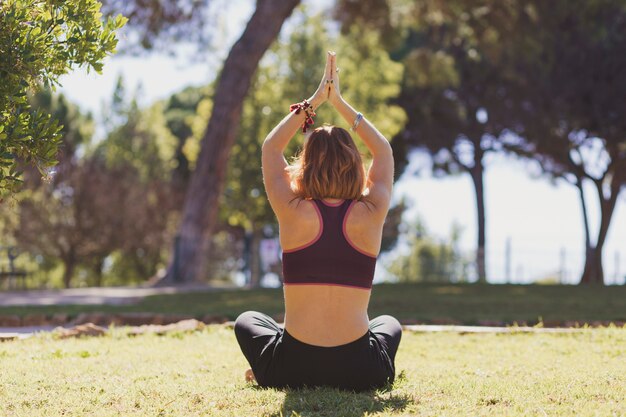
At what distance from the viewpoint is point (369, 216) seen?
393cm

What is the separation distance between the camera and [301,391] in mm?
4152

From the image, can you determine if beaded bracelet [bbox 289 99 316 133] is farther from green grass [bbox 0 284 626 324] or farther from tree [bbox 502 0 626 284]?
tree [bbox 502 0 626 284]

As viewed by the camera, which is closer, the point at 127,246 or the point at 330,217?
the point at 330,217

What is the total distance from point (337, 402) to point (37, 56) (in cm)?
235

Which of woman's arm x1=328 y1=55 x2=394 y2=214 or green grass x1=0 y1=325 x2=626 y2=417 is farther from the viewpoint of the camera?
woman's arm x1=328 y1=55 x2=394 y2=214

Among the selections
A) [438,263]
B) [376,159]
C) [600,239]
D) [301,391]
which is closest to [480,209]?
[438,263]

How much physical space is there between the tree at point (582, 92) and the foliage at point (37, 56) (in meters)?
19.4

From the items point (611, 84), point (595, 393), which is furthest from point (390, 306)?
point (611, 84)

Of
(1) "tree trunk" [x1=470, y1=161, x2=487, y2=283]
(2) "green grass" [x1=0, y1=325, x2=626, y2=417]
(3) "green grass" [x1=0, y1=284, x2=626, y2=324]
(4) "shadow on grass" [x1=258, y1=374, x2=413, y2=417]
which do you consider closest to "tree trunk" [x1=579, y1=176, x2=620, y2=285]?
(1) "tree trunk" [x1=470, y1=161, x2=487, y2=283]

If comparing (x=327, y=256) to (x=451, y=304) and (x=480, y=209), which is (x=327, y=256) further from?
(x=480, y=209)

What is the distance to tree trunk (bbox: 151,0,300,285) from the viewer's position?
57.7 feet

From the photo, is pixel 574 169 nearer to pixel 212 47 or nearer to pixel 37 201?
pixel 212 47

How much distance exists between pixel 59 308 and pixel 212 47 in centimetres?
1382

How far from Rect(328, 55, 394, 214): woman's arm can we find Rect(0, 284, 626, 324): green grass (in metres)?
4.83
